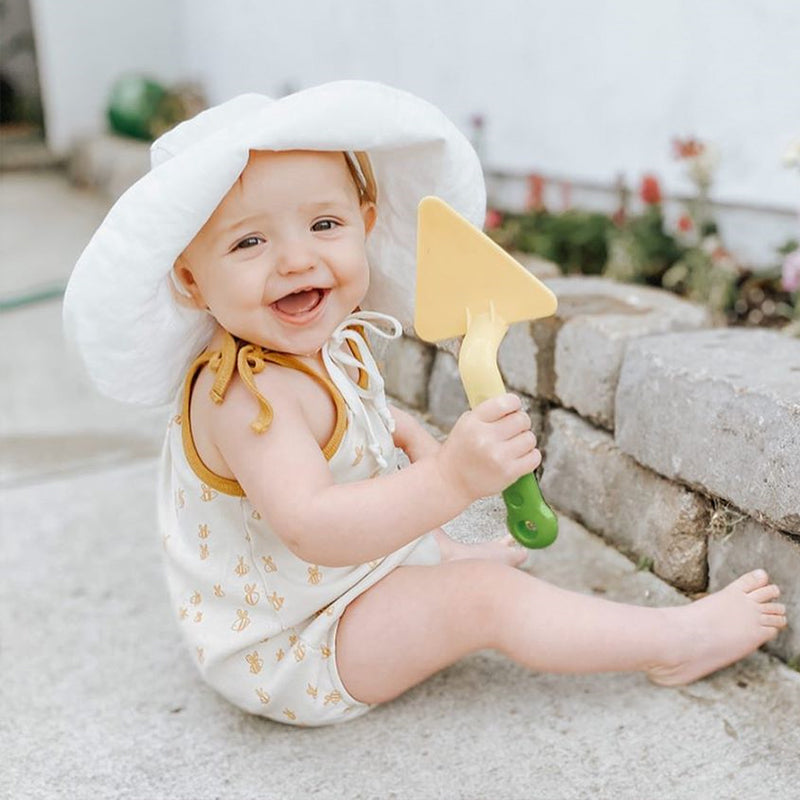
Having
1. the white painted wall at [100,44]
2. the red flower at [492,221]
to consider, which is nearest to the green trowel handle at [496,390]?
the red flower at [492,221]

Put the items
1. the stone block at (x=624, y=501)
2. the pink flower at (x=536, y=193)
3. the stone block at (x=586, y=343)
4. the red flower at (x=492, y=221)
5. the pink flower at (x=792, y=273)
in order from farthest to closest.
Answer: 1. the pink flower at (x=536, y=193)
2. the red flower at (x=492, y=221)
3. the pink flower at (x=792, y=273)
4. the stone block at (x=586, y=343)
5. the stone block at (x=624, y=501)

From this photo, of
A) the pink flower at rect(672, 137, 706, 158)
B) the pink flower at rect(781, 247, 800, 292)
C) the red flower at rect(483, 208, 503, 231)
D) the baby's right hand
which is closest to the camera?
the baby's right hand

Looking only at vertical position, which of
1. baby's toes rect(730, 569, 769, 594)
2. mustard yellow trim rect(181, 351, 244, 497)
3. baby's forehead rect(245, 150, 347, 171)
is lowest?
baby's toes rect(730, 569, 769, 594)

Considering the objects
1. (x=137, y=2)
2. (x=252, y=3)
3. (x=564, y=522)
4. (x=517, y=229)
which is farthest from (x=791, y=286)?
(x=137, y=2)

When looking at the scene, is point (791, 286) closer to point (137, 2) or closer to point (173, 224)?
point (173, 224)

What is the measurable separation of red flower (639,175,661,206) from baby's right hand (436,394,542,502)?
A: 152 cm

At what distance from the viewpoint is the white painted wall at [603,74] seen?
90.3 inches

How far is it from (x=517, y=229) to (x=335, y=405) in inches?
65.2

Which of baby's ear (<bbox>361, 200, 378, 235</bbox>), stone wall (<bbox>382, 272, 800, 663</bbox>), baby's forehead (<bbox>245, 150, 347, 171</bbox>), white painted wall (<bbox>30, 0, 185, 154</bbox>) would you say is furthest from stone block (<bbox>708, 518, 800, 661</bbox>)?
white painted wall (<bbox>30, 0, 185, 154</bbox>)

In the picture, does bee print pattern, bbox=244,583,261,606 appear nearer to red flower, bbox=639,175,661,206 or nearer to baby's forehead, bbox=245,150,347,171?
baby's forehead, bbox=245,150,347,171

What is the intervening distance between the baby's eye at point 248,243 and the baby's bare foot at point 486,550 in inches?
19.1

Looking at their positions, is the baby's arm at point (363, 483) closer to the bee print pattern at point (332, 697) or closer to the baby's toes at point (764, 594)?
the bee print pattern at point (332, 697)

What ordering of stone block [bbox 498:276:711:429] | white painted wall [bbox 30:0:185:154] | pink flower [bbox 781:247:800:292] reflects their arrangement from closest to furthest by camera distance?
stone block [bbox 498:276:711:429]
pink flower [bbox 781:247:800:292]
white painted wall [bbox 30:0:185:154]

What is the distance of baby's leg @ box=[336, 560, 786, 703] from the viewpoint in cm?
142
